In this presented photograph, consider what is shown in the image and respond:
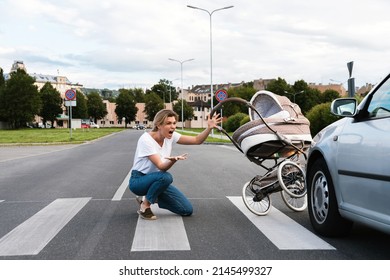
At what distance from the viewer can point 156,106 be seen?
12294 centimetres

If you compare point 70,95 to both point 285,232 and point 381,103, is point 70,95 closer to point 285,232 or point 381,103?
point 285,232

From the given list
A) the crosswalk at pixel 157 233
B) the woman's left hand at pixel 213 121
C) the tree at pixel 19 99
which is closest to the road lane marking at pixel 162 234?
the crosswalk at pixel 157 233

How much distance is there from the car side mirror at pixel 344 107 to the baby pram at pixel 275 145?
56.9 inches

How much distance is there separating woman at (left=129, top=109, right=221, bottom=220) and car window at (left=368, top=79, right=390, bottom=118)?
2146mm

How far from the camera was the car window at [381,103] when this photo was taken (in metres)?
Result: 4.30

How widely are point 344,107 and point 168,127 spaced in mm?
2191

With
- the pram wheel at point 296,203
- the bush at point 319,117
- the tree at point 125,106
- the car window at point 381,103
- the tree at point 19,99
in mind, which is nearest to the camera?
the car window at point 381,103

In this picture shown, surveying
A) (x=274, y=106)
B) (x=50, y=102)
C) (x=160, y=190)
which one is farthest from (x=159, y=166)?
(x=50, y=102)

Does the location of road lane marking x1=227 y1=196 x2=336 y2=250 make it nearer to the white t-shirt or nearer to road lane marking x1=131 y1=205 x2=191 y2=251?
road lane marking x1=131 y1=205 x2=191 y2=251

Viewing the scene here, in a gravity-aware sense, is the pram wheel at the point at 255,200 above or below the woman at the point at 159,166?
below

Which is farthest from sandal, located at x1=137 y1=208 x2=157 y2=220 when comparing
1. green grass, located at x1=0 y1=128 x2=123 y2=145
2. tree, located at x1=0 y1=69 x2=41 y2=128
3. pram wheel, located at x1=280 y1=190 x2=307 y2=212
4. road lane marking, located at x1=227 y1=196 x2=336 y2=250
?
tree, located at x1=0 y1=69 x2=41 y2=128

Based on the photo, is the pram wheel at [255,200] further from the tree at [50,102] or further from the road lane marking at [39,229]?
the tree at [50,102]

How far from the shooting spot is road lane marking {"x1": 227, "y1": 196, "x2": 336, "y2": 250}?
188 inches
